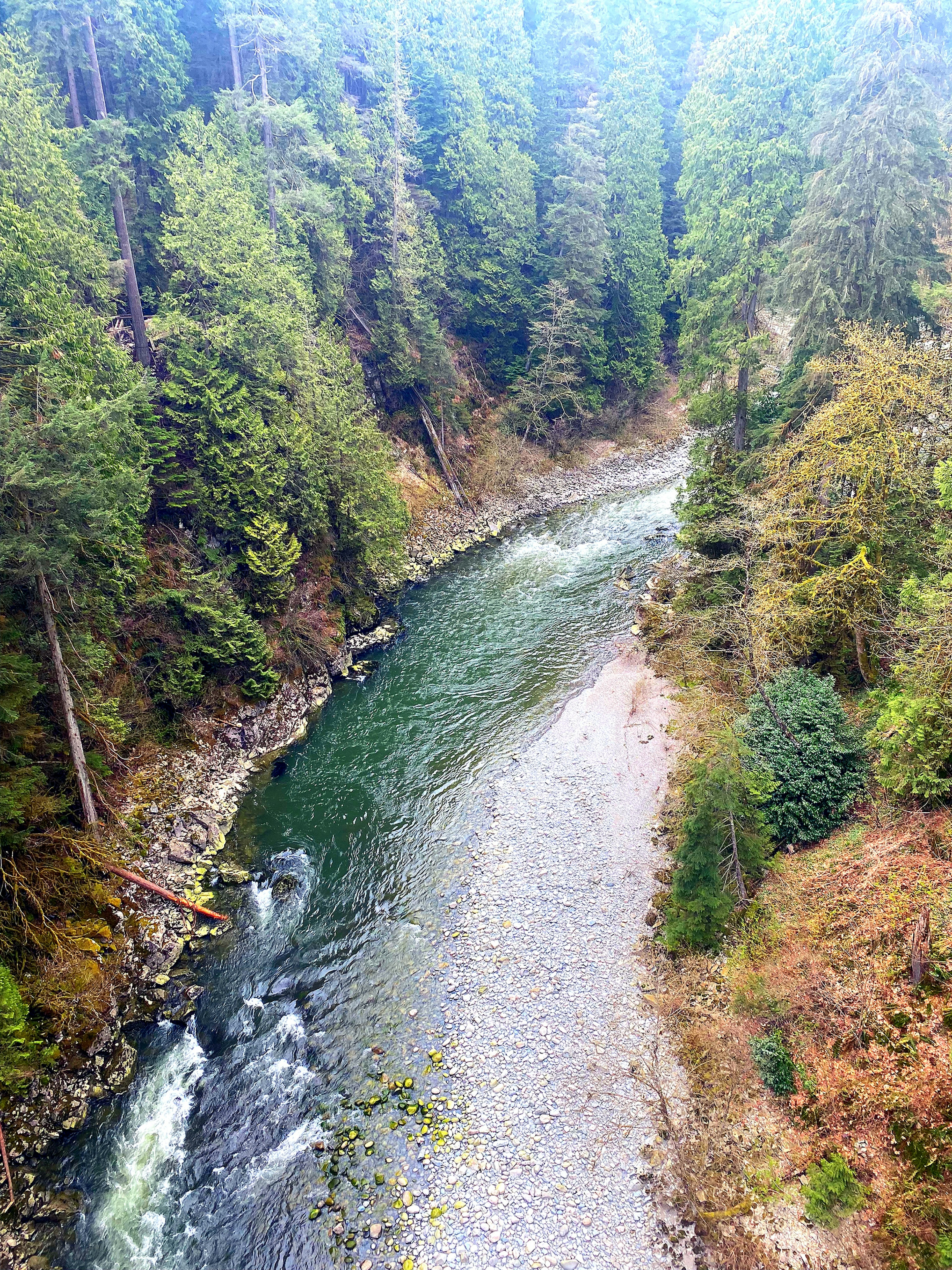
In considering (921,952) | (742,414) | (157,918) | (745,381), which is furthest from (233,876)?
(745,381)

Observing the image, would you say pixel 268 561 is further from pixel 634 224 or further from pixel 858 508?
pixel 634 224

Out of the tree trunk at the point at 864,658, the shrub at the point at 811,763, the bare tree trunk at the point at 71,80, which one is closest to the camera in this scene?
the shrub at the point at 811,763

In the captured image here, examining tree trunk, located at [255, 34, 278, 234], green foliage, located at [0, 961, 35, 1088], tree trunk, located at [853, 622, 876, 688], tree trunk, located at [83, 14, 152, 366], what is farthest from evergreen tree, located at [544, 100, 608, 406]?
green foliage, located at [0, 961, 35, 1088]

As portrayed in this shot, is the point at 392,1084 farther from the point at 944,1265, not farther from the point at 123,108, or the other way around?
the point at 123,108

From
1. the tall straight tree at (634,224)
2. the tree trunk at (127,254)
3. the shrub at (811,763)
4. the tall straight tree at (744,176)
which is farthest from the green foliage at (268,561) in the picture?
the tall straight tree at (634,224)

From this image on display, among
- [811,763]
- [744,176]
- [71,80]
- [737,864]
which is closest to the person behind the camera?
[737,864]

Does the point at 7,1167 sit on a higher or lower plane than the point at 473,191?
lower

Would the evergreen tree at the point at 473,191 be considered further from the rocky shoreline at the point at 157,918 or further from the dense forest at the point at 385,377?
the rocky shoreline at the point at 157,918

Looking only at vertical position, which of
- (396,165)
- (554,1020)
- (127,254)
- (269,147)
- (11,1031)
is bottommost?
(554,1020)
